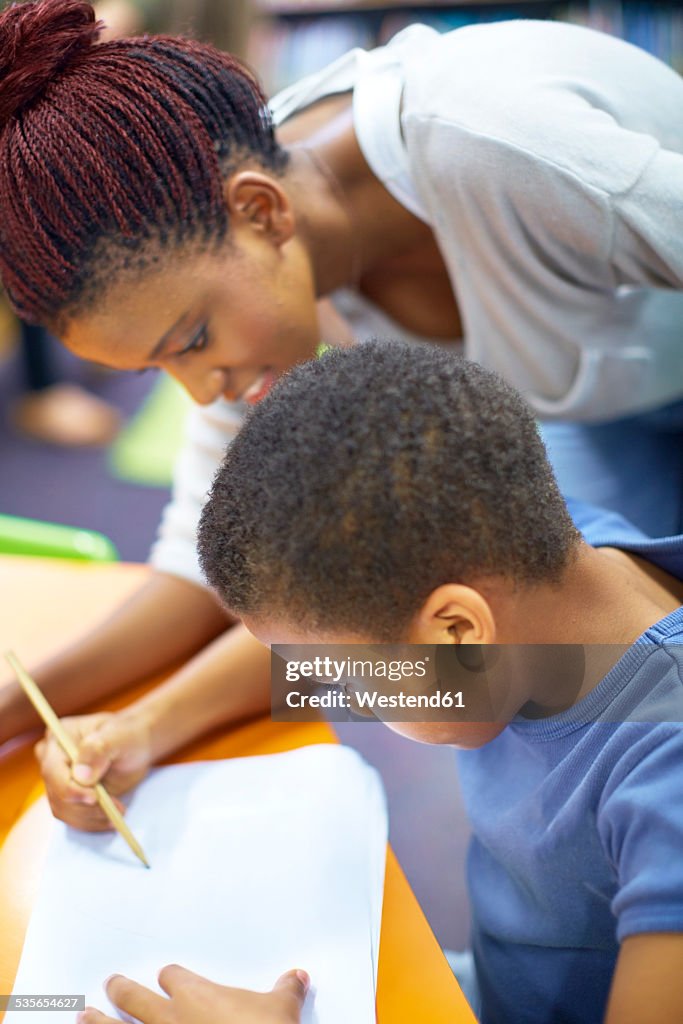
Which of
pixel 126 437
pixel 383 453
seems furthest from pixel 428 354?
pixel 126 437

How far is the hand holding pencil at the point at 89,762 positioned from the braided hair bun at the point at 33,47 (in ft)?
1.41

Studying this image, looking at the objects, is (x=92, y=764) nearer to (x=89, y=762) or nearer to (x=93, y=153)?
(x=89, y=762)

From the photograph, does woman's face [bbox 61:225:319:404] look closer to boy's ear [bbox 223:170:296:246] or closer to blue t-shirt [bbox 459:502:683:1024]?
boy's ear [bbox 223:170:296:246]

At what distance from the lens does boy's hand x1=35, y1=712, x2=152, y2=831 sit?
0.72 metres

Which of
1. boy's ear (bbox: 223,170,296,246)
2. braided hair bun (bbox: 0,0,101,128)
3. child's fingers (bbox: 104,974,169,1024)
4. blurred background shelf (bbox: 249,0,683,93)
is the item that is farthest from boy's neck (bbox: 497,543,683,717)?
blurred background shelf (bbox: 249,0,683,93)

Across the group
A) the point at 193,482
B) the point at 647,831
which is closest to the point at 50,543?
the point at 193,482

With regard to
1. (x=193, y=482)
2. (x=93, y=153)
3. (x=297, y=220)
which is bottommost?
(x=193, y=482)

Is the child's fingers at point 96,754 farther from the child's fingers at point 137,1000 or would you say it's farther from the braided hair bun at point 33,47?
the braided hair bun at point 33,47

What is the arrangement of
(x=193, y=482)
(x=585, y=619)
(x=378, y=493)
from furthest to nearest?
(x=193, y=482) < (x=585, y=619) < (x=378, y=493)

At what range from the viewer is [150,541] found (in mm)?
1973

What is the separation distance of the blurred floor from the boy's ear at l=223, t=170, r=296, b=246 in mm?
421

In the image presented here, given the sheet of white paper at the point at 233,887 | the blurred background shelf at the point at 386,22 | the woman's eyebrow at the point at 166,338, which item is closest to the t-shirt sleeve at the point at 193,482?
the woman's eyebrow at the point at 166,338

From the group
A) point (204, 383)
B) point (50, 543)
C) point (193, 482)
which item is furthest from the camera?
point (50, 543)

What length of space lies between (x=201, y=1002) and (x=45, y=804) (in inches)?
9.8
